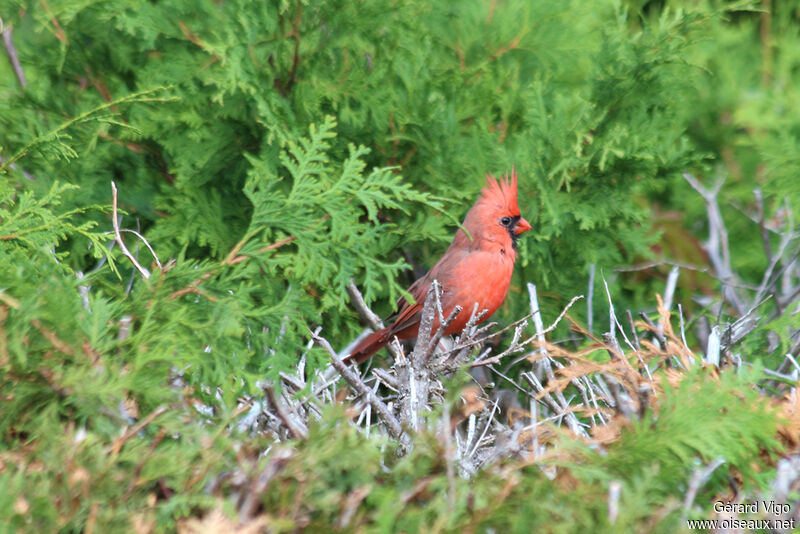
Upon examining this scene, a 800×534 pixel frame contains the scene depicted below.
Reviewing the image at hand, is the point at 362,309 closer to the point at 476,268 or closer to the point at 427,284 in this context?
the point at 427,284

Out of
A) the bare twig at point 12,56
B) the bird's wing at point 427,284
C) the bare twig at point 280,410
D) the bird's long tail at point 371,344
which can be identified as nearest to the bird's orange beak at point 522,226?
the bird's wing at point 427,284

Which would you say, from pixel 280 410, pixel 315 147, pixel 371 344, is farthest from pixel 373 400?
pixel 371 344

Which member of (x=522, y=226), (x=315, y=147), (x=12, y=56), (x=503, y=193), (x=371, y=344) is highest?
(x=12, y=56)

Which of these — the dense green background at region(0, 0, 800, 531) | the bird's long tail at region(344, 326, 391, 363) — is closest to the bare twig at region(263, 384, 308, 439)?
the dense green background at region(0, 0, 800, 531)

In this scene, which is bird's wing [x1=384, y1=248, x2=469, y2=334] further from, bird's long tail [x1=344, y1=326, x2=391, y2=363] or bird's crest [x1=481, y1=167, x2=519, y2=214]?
bird's crest [x1=481, y1=167, x2=519, y2=214]

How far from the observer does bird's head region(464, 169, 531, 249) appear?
3156 mm

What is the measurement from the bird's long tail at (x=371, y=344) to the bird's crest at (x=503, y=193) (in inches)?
23.0

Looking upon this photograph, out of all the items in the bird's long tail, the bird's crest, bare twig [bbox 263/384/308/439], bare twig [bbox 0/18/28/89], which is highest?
bare twig [bbox 0/18/28/89]

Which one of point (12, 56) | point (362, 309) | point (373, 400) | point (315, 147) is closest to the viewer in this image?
→ point (373, 400)

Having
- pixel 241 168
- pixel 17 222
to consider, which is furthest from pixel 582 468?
pixel 241 168

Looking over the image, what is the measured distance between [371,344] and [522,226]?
688mm

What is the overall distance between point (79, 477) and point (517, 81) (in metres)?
2.35

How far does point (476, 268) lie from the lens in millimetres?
3406

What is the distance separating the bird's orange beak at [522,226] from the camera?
322 centimetres
